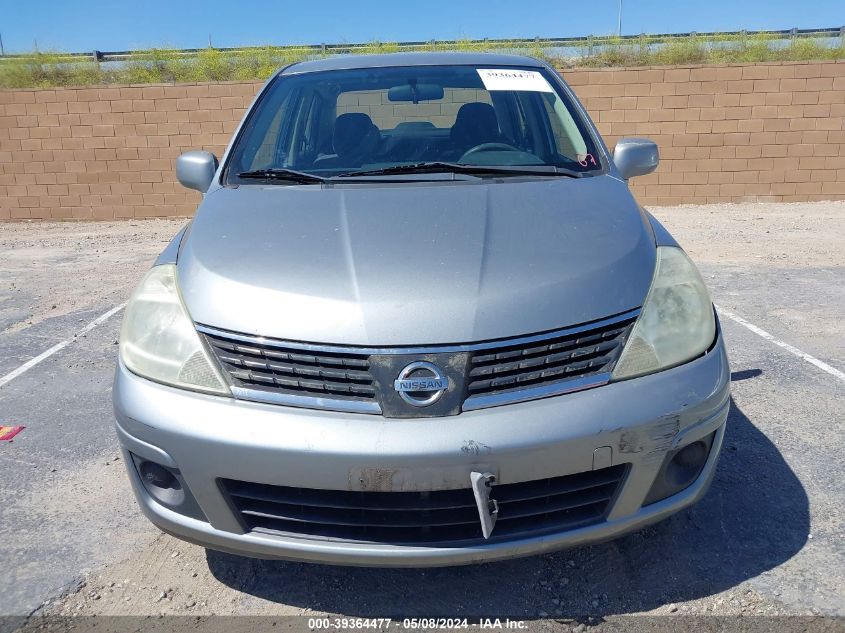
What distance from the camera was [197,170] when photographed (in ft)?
10.0

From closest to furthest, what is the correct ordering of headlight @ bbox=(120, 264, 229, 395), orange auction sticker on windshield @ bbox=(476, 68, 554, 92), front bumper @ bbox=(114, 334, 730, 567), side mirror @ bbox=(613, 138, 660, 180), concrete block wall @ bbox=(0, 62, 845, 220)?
front bumper @ bbox=(114, 334, 730, 567), headlight @ bbox=(120, 264, 229, 395), side mirror @ bbox=(613, 138, 660, 180), orange auction sticker on windshield @ bbox=(476, 68, 554, 92), concrete block wall @ bbox=(0, 62, 845, 220)

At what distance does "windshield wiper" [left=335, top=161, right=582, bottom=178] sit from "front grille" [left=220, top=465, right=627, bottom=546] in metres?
1.30

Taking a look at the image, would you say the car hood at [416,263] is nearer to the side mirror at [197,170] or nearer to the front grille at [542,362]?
the front grille at [542,362]

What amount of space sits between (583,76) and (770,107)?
2.85 m

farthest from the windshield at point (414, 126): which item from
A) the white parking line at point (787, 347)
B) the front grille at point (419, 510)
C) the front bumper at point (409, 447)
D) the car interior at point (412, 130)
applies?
the white parking line at point (787, 347)

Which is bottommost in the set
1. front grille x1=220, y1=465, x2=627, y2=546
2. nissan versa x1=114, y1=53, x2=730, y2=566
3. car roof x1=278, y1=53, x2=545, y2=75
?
front grille x1=220, y1=465, x2=627, y2=546

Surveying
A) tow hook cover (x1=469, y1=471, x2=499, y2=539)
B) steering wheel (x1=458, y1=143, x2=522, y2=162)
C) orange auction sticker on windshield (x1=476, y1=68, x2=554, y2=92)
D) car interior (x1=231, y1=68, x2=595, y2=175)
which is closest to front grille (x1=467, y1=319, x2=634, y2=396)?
tow hook cover (x1=469, y1=471, x2=499, y2=539)

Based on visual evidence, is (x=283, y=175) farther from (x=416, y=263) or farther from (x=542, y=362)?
(x=542, y=362)

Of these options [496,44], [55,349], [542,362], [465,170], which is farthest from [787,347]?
[496,44]

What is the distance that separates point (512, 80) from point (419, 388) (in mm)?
2056

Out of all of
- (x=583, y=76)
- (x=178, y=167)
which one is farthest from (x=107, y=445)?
(x=583, y=76)

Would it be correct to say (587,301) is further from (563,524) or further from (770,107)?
(770,107)

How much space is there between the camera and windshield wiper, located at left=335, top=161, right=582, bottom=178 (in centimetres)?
271

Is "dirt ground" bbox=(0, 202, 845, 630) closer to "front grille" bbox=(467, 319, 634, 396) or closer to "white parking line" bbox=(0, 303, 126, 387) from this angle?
"white parking line" bbox=(0, 303, 126, 387)
